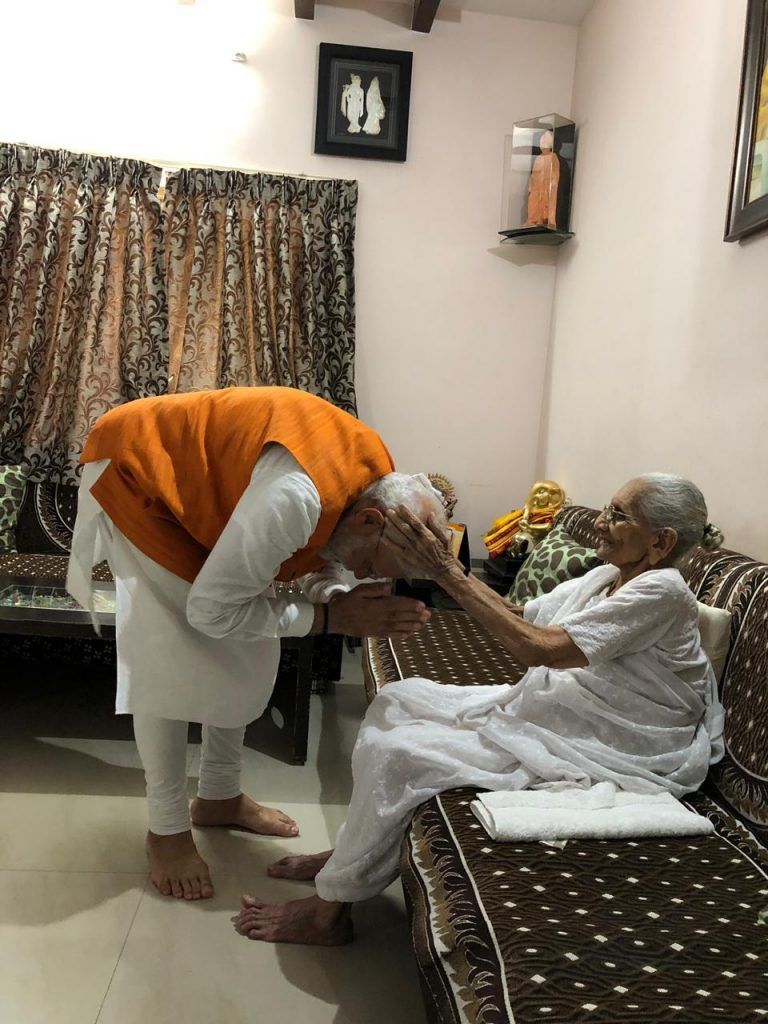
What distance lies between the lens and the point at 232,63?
3.78 metres

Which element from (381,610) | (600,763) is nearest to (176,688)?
(381,610)

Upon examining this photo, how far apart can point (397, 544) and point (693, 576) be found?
921 mm

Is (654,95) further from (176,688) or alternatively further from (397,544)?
(176,688)

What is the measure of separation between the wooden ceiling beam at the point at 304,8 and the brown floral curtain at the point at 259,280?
754mm

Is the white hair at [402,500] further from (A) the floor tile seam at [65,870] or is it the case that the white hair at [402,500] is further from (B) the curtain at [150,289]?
(B) the curtain at [150,289]

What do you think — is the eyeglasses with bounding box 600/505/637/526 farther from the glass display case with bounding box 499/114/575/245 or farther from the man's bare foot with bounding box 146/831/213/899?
the glass display case with bounding box 499/114/575/245

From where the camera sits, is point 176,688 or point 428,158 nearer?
point 176,688

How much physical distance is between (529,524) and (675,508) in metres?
1.83

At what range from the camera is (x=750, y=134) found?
86.2 inches

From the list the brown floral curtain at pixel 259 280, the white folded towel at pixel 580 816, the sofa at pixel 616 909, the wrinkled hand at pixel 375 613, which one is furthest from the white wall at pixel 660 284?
the brown floral curtain at pixel 259 280

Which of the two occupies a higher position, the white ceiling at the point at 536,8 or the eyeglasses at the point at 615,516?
the white ceiling at the point at 536,8

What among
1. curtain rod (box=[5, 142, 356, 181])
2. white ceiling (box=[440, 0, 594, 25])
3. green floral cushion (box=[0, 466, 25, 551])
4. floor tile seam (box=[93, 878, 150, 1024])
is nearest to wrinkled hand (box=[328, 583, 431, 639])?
floor tile seam (box=[93, 878, 150, 1024])

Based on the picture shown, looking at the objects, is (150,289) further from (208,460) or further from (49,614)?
(208,460)

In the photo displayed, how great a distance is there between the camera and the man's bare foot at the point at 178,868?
1.81 m
